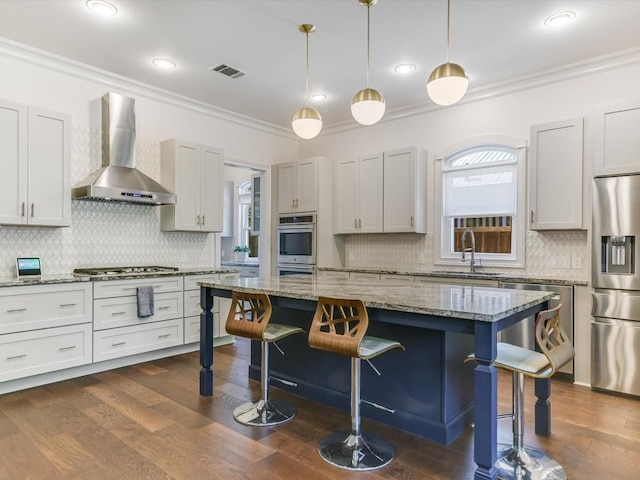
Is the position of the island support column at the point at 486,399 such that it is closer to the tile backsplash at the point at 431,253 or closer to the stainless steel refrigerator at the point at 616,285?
the stainless steel refrigerator at the point at 616,285

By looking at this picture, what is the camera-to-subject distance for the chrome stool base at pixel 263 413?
2.80m

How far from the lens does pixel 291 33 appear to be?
346 centimetres

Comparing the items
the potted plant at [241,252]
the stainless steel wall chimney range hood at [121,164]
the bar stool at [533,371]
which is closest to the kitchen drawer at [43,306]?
the stainless steel wall chimney range hood at [121,164]

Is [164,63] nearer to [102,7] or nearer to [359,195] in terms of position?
[102,7]


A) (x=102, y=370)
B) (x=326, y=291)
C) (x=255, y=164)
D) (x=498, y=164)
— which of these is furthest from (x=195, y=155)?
(x=498, y=164)

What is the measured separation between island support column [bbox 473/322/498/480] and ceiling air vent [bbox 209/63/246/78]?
348 cm

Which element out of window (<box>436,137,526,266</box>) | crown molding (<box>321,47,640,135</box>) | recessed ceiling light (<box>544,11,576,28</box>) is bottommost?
window (<box>436,137,526,266</box>)

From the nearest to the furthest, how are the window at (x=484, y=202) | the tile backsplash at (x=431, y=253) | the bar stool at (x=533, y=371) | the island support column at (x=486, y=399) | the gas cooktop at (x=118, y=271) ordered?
the island support column at (x=486, y=399) < the bar stool at (x=533, y=371) < the gas cooktop at (x=118, y=271) < the tile backsplash at (x=431, y=253) < the window at (x=484, y=202)

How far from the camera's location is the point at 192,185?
481 cm

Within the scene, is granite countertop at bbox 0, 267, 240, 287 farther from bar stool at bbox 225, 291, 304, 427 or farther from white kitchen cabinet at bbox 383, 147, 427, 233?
white kitchen cabinet at bbox 383, 147, 427, 233

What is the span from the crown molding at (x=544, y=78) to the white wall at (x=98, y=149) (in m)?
2.57

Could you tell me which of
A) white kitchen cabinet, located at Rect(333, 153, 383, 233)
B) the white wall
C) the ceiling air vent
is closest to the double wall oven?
white kitchen cabinet, located at Rect(333, 153, 383, 233)

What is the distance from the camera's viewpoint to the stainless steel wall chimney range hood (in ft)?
13.1

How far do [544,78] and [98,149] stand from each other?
468 cm
